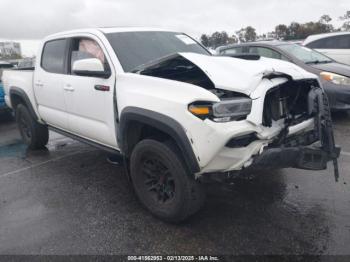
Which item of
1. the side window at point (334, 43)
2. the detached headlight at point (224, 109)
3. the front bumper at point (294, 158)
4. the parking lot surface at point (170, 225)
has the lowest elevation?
the parking lot surface at point (170, 225)

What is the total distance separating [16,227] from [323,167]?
2.92m

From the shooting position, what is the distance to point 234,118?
9.11 ft

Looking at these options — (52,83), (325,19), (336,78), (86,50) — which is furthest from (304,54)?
(325,19)

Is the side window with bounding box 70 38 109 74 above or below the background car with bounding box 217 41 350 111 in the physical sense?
above

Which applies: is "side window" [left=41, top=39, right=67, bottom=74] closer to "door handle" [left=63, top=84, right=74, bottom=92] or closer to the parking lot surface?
"door handle" [left=63, top=84, right=74, bottom=92]

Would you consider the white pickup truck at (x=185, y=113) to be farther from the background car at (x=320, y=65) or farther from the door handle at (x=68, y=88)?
the background car at (x=320, y=65)

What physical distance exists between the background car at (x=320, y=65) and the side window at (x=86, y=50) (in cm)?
242

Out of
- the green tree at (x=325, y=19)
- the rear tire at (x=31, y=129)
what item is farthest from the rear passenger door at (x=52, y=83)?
the green tree at (x=325, y=19)

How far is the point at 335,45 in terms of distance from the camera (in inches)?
389

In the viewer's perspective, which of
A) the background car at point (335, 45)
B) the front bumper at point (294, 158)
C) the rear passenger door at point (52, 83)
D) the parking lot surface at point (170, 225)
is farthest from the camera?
the background car at point (335, 45)

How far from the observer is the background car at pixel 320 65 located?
6.18 meters

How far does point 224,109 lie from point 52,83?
2890mm

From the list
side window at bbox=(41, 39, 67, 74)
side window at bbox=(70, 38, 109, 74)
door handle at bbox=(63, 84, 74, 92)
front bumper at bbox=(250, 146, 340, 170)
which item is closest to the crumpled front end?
front bumper at bbox=(250, 146, 340, 170)

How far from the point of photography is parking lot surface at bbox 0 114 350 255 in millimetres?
2990
